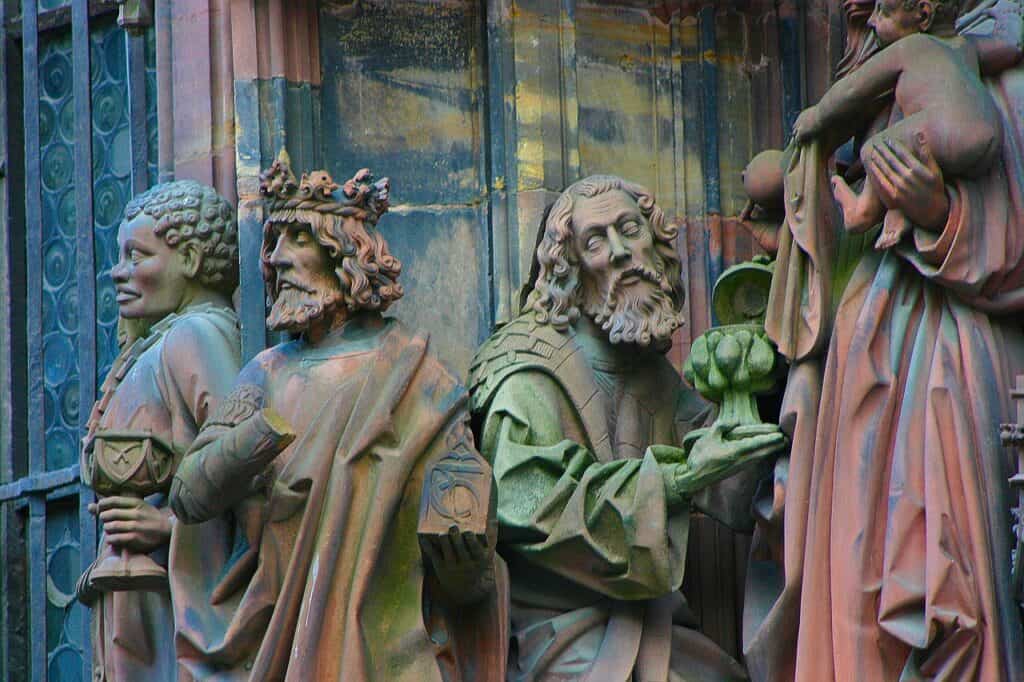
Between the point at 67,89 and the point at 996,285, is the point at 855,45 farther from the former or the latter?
the point at 67,89

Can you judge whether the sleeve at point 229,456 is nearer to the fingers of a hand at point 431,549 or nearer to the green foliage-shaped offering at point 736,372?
the fingers of a hand at point 431,549

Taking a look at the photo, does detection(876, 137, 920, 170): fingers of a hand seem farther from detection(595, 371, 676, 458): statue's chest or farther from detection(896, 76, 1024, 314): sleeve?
detection(595, 371, 676, 458): statue's chest

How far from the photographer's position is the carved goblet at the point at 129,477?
10688mm

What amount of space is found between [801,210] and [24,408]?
120 inches

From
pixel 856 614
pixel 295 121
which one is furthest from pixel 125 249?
pixel 856 614

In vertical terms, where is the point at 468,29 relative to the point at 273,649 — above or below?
above

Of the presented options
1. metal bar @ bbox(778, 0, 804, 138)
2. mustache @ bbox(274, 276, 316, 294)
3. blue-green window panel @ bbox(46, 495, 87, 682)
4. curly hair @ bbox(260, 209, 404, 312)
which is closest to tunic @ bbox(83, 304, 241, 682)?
mustache @ bbox(274, 276, 316, 294)

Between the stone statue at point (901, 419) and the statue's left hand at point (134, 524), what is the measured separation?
1527 mm

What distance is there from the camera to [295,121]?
448 inches

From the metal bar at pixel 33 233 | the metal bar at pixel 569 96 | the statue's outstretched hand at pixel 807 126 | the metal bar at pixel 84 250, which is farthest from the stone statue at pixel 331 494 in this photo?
the metal bar at pixel 33 233

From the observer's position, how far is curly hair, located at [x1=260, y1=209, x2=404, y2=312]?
34.6 feet

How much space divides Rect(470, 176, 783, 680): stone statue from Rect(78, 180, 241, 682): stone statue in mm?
742

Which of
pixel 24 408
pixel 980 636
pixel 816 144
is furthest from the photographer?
pixel 24 408

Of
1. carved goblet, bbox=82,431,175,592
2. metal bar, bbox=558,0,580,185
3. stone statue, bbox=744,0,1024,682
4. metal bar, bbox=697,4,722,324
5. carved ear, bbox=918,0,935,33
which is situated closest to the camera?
stone statue, bbox=744,0,1024,682
